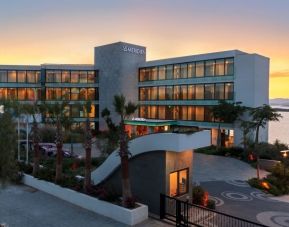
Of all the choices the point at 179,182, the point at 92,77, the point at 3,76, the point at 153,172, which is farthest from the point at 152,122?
the point at 153,172

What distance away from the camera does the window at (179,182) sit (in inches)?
651

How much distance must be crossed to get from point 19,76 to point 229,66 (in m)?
36.0

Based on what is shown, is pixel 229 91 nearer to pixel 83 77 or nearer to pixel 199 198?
pixel 83 77

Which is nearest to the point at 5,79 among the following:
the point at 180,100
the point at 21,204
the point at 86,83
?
the point at 86,83

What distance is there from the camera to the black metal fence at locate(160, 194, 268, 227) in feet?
48.1

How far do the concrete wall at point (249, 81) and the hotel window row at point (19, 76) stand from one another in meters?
34.6

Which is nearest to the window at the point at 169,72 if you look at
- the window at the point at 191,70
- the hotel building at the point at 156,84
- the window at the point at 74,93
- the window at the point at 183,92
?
the hotel building at the point at 156,84

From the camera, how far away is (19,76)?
189 ft

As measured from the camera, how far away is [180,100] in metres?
51.5

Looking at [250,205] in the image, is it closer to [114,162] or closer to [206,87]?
[114,162]

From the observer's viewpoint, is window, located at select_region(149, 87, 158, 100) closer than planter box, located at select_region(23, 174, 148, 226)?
No

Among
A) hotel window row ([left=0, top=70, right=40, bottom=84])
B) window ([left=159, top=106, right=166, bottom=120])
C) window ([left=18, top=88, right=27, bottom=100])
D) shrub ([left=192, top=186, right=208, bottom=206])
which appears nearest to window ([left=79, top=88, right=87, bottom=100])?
hotel window row ([left=0, top=70, right=40, bottom=84])

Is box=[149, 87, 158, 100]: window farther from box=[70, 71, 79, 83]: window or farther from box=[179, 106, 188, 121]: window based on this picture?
box=[70, 71, 79, 83]: window

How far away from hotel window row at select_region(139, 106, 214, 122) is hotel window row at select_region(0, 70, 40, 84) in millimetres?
19652
